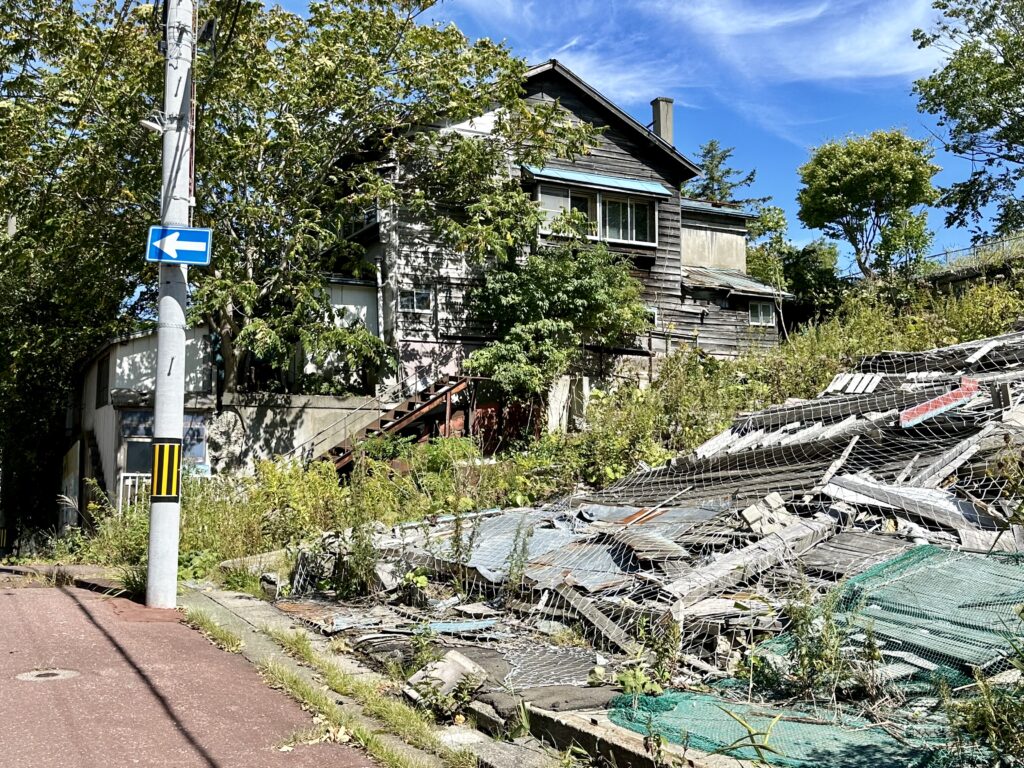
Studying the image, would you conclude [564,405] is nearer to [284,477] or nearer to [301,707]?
[284,477]

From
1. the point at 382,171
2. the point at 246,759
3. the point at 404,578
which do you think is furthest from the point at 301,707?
the point at 382,171

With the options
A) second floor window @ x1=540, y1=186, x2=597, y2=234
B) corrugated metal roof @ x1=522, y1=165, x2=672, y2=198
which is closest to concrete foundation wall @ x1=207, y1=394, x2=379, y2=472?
second floor window @ x1=540, y1=186, x2=597, y2=234

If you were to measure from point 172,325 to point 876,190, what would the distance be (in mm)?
35543

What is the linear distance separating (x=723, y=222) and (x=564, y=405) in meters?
14.4

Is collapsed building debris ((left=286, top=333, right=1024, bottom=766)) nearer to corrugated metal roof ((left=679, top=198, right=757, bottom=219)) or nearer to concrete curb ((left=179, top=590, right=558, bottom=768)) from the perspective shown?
concrete curb ((left=179, top=590, right=558, bottom=768))

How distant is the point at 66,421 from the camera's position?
24.7 metres

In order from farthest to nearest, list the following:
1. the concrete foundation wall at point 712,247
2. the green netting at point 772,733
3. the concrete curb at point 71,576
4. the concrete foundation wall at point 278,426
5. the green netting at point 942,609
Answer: the concrete foundation wall at point 712,247 → the concrete foundation wall at point 278,426 → the concrete curb at point 71,576 → the green netting at point 942,609 → the green netting at point 772,733

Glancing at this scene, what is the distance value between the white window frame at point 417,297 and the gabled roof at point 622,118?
6.57 m

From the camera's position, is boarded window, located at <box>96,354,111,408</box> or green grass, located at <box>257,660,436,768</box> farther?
boarded window, located at <box>96,354,111,408</box>

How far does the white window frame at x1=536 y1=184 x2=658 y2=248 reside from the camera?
2444 cm

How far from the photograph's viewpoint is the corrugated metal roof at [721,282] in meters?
28.8

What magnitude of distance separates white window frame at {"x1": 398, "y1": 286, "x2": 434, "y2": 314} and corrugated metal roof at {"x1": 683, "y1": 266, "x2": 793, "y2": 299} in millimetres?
9278

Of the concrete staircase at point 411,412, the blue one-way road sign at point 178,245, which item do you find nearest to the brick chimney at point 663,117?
the concrete staircase at point 411,412

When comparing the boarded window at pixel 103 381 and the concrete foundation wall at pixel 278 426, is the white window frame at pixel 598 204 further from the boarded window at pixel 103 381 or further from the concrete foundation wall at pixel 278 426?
the boarded window at pixel 103 381
